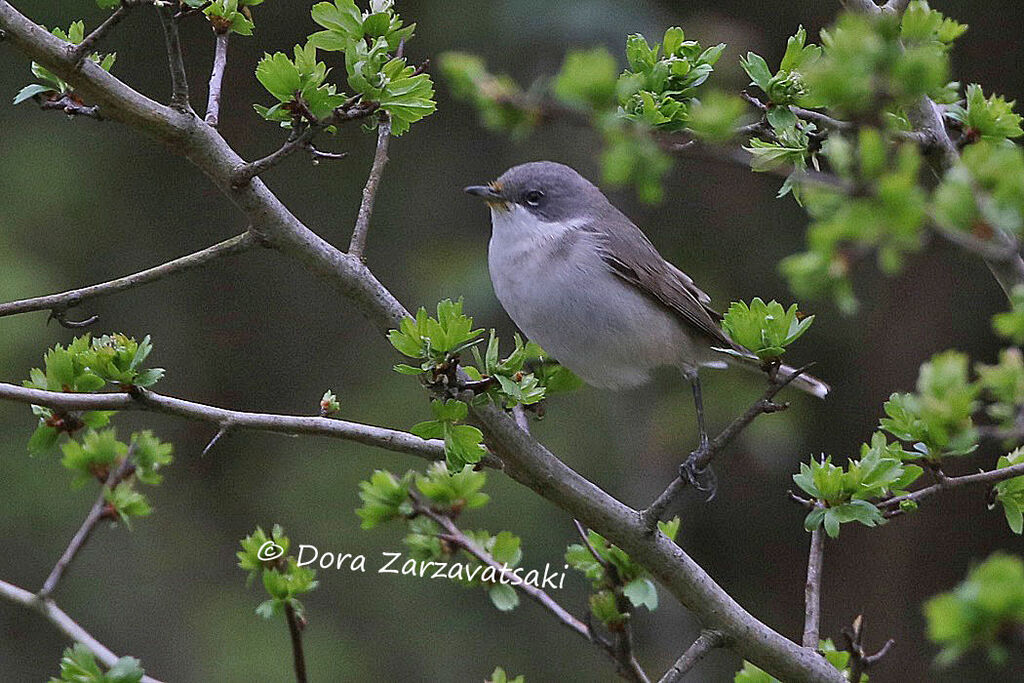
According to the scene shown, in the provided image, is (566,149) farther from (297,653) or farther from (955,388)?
(955,388)

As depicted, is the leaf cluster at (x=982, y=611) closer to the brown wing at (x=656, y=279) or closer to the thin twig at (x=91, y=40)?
the thin twig at (x=91, y=40)

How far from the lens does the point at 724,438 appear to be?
5.99 ft

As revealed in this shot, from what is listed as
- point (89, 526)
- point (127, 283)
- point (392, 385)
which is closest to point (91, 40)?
point (127, 283)

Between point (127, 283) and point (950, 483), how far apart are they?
143 cm

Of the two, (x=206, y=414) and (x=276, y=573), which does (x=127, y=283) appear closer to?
(x=206, y=414)

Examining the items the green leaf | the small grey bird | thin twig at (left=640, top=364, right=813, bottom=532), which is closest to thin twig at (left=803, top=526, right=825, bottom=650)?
thin twig at (left=640, top=364, right=813, bottom=532)

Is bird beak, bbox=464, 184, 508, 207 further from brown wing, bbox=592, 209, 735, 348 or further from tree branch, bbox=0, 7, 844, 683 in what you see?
tree branch, bbox=0, 7, 844, 683

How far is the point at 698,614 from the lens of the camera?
2.21 m

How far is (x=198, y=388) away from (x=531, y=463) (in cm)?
489

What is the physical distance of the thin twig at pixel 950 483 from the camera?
181 centimetres

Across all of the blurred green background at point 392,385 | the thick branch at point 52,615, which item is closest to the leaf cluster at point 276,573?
the thick branch at point 52,615

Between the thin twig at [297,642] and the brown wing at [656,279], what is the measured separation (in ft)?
4.76

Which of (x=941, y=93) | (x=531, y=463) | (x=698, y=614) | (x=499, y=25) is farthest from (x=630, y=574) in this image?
(x=499, y=25)

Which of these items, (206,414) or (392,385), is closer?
(206,414)
